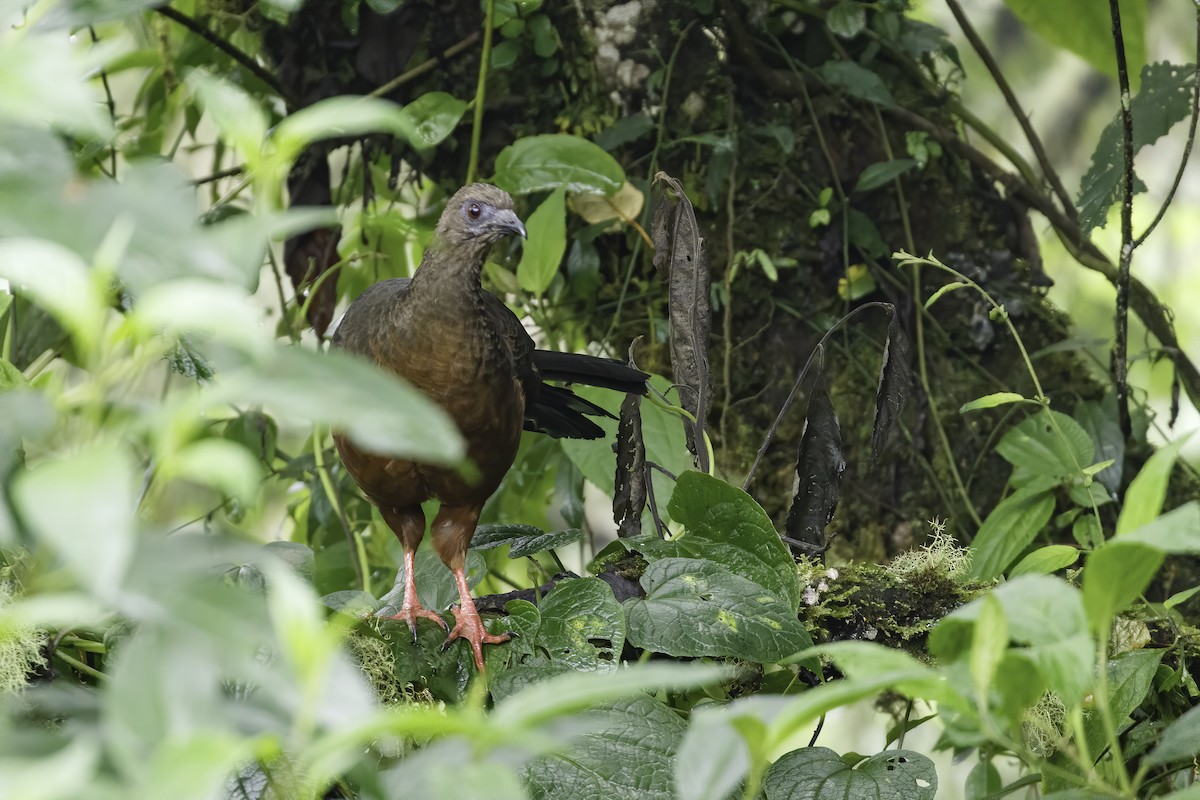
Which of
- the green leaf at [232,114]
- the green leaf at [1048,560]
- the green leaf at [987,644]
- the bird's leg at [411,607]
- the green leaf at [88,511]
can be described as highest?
the green leaf at [232,114]

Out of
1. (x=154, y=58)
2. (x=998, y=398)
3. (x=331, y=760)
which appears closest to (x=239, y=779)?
(x=331, y=760)

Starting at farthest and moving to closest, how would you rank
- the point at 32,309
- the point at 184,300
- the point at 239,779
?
the point at 32,309 < the point at 239,779 < the point at 184,300

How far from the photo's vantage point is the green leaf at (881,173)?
97.9 inches

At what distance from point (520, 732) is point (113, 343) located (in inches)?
9.6

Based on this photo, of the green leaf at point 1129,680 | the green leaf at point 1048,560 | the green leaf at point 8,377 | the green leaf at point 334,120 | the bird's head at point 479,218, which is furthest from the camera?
the bird's head at point 479,218

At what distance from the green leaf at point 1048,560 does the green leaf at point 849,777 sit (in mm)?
405

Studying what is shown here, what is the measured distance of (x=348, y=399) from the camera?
1.43 feet

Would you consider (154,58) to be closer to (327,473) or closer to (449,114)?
(449,114)

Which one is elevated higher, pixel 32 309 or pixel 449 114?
pixel 449 114

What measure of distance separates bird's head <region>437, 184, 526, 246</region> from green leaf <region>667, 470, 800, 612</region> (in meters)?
0.67

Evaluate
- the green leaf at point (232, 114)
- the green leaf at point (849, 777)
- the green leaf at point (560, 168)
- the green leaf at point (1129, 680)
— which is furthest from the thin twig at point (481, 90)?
the green leaf at point (232, 114)

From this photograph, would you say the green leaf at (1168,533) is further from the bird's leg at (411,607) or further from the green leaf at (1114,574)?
the bird's leg at (411,607)

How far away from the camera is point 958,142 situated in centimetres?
269

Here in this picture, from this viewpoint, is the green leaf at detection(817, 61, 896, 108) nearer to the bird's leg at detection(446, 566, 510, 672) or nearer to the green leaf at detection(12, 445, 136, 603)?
the bird's leg at detection(446, 566, 510, 672)
